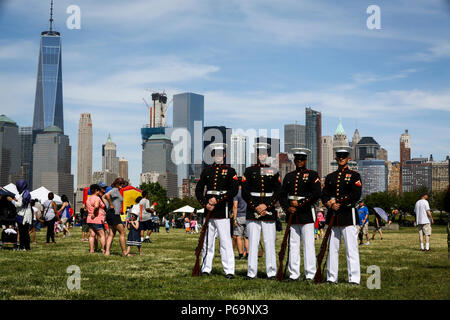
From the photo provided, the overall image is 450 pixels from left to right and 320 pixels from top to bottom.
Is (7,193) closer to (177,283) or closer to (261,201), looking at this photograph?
(177,283)

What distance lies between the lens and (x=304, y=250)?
10695 mm

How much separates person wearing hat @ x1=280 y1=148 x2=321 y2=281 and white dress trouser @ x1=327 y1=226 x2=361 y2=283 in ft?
1.43

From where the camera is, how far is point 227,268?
1107 cm

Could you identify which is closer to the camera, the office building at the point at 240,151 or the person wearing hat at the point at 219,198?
the person wearing hat at the point at 219,198

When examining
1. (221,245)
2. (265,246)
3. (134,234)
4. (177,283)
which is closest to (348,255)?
(265,246)

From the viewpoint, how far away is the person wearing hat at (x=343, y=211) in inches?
402

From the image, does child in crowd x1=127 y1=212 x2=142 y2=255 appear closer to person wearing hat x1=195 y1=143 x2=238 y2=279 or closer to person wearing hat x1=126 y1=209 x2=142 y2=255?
person wearing hat x1=126 y1=209 x2=142 y2=255

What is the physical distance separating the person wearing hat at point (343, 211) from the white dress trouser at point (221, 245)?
204 cm

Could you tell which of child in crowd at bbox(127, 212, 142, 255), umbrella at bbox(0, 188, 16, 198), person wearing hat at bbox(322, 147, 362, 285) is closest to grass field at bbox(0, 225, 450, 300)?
person wearing hat at bbox(322, 147, 362, 285)

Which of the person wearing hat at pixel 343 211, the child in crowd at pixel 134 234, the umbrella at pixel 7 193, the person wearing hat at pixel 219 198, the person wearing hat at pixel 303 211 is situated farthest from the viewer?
the umbrella at pixel 7 193

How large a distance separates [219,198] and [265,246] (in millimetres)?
1355

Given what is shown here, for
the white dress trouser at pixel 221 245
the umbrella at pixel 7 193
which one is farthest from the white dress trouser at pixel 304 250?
the umbrella at pixel 7 193

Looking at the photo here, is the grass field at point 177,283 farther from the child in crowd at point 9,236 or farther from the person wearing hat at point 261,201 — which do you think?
the child in crowd at point 9,236
